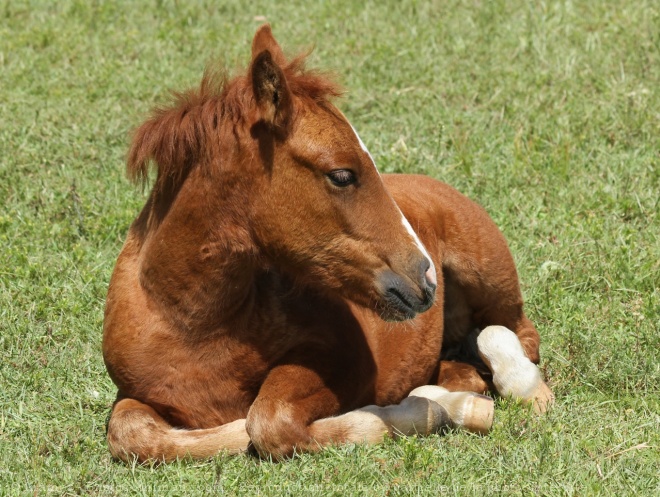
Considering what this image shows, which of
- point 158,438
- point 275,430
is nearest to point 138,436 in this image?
point 158,438

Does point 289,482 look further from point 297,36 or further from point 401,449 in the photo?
point 297,36

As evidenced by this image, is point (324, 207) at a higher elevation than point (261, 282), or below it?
higher

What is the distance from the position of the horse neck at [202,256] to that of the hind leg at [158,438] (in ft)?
1.48

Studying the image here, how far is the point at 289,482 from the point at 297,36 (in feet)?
21.7

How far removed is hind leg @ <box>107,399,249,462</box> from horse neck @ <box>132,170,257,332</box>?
1.48 ft

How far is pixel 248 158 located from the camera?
4.43 metres

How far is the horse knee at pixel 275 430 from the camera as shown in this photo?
4469 mm

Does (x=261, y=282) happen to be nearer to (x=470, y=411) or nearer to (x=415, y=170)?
(x=470, y=411)

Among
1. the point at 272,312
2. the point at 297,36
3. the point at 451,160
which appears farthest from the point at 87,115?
the point at 272,312

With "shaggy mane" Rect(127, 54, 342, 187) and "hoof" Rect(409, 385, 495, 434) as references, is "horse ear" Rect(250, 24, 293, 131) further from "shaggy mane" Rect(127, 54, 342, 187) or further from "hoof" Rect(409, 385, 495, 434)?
"hoof" Rect(409, 385, 495, 434)

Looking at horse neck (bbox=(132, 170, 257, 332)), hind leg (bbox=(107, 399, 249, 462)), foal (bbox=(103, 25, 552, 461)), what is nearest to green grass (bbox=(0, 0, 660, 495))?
hind leg (bbox=(107, 399, 249, 462))

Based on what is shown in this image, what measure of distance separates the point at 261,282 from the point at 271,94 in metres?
0.92

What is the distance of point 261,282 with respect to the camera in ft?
15.8

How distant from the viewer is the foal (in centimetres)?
443
